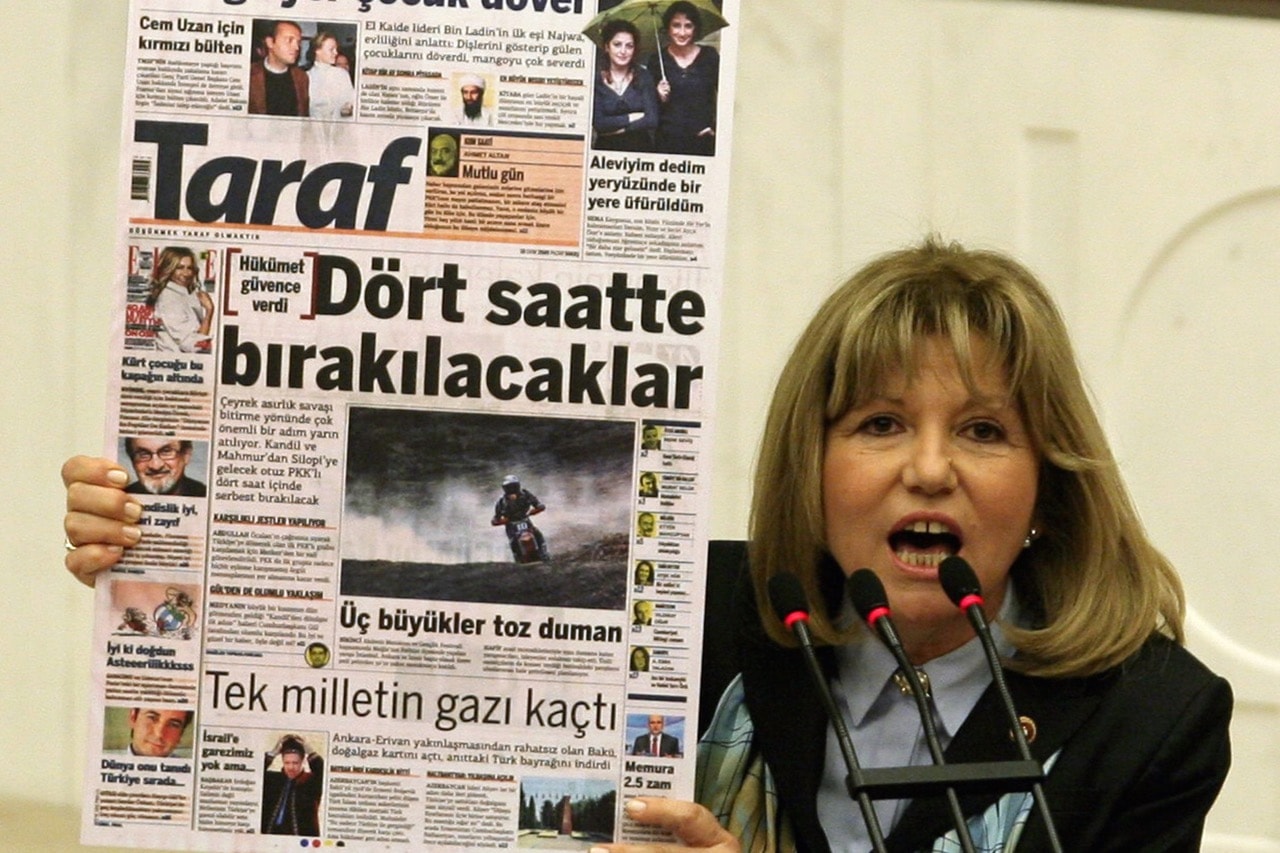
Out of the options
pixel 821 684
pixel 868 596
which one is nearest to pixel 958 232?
pixel 868 596

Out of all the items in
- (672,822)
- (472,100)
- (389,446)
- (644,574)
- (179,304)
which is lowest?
(672,822)

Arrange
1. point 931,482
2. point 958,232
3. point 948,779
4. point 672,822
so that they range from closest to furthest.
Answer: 1. point 948,779
2. point 672,822
3. point 931,482
4. point 958,232

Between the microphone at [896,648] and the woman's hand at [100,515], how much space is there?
0.69 m

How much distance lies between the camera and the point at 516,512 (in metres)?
1.49

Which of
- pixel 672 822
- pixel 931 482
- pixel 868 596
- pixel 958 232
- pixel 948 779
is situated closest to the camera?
pixel 948 779

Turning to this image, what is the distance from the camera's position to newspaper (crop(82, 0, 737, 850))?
1.49 metres

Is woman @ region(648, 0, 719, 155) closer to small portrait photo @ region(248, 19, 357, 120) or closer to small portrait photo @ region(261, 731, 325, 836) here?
small portrait photo @ region(248, 19, 357, 120)

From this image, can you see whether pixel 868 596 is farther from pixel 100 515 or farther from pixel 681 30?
pixel 100 515

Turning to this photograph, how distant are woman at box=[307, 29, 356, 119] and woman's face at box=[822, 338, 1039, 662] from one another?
616 mm

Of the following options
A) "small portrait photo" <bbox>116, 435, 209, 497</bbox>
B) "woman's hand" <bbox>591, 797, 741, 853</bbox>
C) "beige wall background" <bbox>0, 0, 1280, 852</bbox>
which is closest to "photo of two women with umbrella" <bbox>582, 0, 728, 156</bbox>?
"small portrait photo" <bbox>116, 435, 209, 497</bbox>

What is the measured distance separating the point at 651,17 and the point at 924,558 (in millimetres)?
596

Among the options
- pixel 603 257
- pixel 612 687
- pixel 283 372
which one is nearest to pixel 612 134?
pixel 603 257

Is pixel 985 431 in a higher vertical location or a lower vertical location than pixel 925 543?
higher

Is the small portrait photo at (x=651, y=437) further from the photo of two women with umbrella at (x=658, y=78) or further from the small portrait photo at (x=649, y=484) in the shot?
the photo of two women with umbrella at (x=658, y=78)
